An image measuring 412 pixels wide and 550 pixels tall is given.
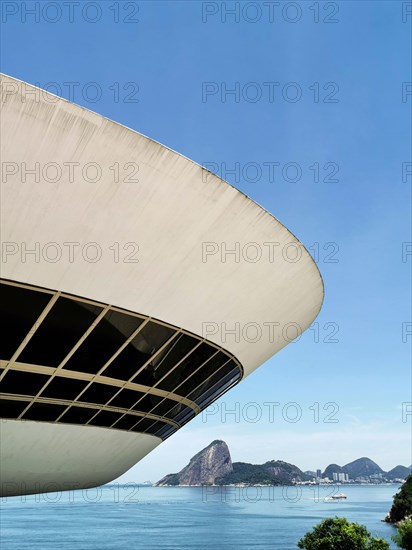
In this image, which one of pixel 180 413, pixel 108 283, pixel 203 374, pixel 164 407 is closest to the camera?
pixel 108 283

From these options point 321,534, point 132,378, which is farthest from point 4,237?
point 321,534

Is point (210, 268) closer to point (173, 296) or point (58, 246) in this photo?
point (173, 296)

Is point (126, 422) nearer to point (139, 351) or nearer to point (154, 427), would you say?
point (154, 427)

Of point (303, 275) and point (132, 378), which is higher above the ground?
point (303, 275)

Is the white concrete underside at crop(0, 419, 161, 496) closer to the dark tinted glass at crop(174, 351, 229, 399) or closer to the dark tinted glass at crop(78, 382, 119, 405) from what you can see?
the dark tinted glass at crop(78, 382, 119, 405)

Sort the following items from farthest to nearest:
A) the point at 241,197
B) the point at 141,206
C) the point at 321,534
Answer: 1. the point at 321,534
2. the point at 241,197
3. the point at 141,206

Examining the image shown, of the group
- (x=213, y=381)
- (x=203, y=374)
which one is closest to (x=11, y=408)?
(x=203, y=374)
